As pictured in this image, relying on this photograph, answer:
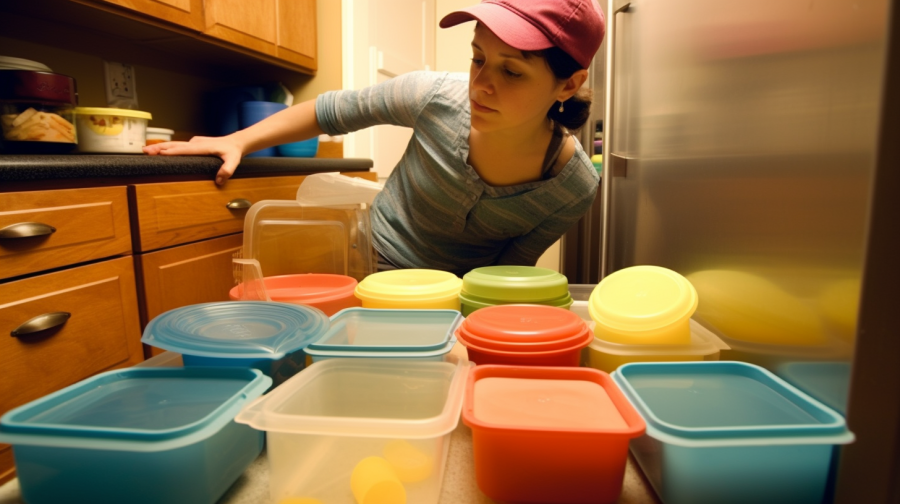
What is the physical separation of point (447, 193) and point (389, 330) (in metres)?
0.68

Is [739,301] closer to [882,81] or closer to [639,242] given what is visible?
[882,81]

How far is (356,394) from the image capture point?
1.78ft

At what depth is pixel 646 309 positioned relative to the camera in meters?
0.66

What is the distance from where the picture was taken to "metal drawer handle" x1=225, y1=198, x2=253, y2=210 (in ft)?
5.25

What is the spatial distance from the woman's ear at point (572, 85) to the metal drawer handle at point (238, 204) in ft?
3.34

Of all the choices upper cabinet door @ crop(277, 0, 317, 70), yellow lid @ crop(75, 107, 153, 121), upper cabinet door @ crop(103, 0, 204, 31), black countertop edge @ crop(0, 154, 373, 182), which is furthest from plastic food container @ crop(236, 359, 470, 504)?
upper cabinet door @ crop(277, 0, 317, 70)

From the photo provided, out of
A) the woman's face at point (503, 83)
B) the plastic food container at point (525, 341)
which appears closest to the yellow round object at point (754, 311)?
the plastic food container at point (525, 341)

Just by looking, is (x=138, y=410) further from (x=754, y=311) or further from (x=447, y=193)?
(x=447, y=193)

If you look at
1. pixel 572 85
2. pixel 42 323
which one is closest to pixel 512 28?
pixel 572 85

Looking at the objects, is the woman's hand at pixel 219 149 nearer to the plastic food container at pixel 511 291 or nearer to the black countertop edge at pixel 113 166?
the black countertop edge at pixel 113 166

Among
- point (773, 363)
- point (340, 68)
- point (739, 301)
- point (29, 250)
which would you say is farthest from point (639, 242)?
point (340, 68)

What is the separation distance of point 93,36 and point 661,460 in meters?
2.29

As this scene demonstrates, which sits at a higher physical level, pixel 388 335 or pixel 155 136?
pixel 155 136

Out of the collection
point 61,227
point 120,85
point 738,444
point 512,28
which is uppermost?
point 120,85
